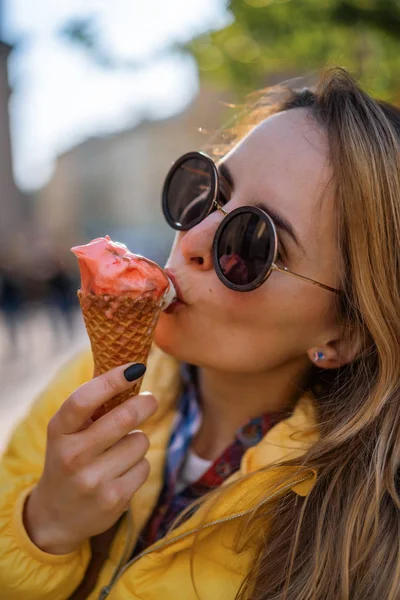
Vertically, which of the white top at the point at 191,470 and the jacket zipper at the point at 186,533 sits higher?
the jacket zipper at the point at 186,533

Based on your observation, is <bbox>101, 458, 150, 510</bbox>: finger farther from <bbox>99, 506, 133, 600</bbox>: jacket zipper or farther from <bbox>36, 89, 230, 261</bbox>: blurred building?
<bbox>36, 89, 230, 261</bbox>: blurred building

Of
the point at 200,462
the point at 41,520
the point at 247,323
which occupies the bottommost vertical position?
the point at 200,462

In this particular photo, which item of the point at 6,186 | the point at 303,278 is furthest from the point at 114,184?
the point at 303,278

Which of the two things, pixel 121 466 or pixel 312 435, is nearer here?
pixel 121 466

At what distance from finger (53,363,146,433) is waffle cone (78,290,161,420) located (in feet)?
0.40

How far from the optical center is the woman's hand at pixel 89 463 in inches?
63.0

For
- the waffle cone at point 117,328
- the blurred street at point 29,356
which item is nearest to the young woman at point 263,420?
the waffle cone at point 117,328

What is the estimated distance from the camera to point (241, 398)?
7.21 ft

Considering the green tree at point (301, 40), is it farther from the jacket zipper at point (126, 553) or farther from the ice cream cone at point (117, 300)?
the jacket zipper at point (126, 553)

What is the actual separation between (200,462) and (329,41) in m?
6.79

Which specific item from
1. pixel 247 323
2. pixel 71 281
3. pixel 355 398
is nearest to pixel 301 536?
pixel 355 398

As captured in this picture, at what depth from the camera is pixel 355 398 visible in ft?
6.39

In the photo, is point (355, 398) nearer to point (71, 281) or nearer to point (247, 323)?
point (247, 323)

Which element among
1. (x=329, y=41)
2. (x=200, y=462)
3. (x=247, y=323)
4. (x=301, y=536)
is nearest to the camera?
(x=301, y=536)
